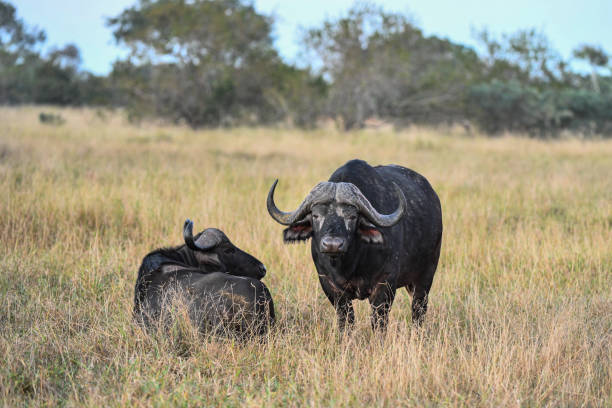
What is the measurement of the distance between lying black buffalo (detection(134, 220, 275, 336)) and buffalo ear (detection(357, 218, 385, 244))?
79cm

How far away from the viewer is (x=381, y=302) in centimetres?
431

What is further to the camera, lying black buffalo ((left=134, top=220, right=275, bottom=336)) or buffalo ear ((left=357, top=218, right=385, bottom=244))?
lying black buffalo ((left=134, top=220, right=275, bottom=336))

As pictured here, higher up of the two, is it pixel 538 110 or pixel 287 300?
pixel 538 110

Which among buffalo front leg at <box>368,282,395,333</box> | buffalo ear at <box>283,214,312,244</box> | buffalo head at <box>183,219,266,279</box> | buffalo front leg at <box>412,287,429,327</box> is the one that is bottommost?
buffalo front leg at <box>412,287,429,327</box>

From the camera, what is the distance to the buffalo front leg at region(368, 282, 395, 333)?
4297 mm

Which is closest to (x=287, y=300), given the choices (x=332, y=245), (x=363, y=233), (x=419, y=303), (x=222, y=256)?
(x=222, y=256)

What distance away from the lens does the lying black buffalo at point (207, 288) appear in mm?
4148

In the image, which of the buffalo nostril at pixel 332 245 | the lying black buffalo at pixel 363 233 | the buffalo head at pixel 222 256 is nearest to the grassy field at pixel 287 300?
the lying black buffalo at pixel 363 233

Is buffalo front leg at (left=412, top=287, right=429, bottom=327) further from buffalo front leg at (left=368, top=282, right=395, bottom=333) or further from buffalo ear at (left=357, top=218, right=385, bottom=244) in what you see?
buffalo ear at (left=357, top=218, right=385, bottom=244)

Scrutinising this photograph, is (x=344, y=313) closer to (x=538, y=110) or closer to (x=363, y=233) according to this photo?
(x=363, y=233)

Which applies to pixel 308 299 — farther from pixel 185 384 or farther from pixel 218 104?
pixel 218 104

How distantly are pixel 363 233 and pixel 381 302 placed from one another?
58 centimetres

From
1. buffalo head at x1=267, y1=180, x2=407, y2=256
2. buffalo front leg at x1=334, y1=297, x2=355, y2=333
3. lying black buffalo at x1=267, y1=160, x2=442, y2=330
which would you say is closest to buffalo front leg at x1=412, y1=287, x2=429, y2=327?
lying black buffalo at x1=267, y1=160, x2=442, y2=330

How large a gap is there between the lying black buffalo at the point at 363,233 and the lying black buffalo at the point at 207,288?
49 centimetres
